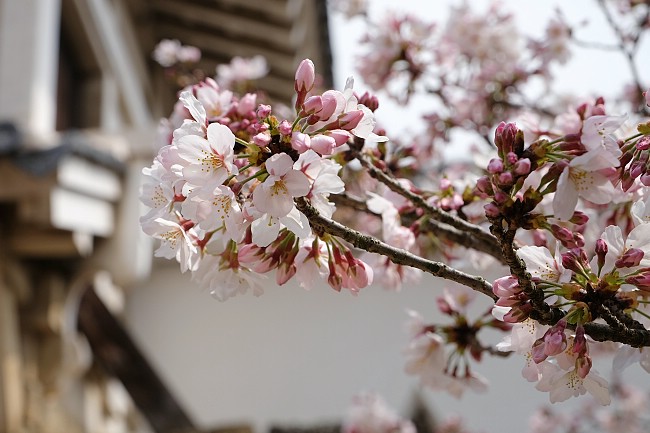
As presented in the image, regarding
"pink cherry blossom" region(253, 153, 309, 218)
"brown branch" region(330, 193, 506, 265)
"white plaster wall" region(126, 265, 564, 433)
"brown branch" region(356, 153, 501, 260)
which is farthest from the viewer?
"white plaster wall" region(126, 265, 564, 433)

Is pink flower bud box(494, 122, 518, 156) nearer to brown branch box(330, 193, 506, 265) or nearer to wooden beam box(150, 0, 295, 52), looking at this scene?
brown branch box(330, 193, 506, 265)

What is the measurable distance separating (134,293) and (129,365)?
228 cm

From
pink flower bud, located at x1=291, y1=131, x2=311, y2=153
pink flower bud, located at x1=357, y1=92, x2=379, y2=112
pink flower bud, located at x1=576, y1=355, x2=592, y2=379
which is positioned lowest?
pink flower bud, located at x1=576, y1=355, x2=592, y2=379

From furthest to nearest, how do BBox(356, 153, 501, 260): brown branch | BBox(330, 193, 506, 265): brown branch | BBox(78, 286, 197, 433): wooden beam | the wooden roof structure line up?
the wooden roof structure, BBox(78, 286, 197, 433): wooden beam, BBox(330, 193, 506, 265): brown branch, BBox(356, 153, 501, 260): brown branch

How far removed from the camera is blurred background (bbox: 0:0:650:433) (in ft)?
8.93

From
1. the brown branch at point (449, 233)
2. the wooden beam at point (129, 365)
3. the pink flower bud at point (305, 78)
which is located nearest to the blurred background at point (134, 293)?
the wooden beam at point (129, 365)

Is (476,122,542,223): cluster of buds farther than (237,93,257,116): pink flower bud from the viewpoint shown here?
No

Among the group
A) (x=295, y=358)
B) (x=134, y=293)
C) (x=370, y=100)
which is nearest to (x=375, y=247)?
(x=370, y=100)

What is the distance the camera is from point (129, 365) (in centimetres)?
393

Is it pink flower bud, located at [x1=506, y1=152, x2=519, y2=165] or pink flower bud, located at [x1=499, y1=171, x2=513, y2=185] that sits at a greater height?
pink flower bud, located at [x1=506, y1=152, x2=519, y2=165]

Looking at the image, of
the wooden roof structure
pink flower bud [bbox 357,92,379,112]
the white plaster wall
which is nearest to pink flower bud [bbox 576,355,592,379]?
pink flower bud [bbox 357,92,379,112]

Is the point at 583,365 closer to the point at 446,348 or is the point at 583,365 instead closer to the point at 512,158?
the point at 512,158

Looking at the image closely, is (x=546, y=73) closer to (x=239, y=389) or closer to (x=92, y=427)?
(x=92, y=427)

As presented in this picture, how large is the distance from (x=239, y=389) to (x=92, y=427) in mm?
1997
